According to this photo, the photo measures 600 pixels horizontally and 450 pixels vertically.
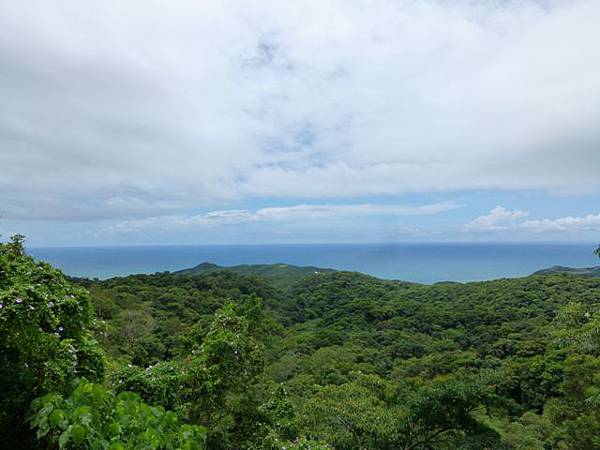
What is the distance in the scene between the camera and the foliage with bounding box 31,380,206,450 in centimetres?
225

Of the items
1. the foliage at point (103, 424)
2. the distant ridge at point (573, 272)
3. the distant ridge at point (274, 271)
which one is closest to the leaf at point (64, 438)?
the foliage at point (103, 424)

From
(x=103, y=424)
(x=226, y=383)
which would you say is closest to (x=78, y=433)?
(x=103, y=424)

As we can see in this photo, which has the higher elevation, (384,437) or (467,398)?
(467,398)

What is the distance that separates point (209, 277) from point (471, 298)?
38.8 m

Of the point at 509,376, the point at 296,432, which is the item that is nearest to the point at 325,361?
the point at 509,376

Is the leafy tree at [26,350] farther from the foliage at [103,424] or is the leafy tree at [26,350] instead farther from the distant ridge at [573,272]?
the distant ridge at [573,272]

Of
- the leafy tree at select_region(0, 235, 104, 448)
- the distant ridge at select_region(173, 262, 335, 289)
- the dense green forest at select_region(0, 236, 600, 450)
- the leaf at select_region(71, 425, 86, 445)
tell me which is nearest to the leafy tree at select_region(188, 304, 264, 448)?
the dense green forest at select_region(0, 236, 600, 450)

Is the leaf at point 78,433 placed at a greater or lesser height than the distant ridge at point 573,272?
greater

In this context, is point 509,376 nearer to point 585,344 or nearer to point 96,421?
point 585,344

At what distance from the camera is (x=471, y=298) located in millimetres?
55469

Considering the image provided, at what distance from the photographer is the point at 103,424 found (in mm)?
2498

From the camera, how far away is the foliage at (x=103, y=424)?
→ 2.25m

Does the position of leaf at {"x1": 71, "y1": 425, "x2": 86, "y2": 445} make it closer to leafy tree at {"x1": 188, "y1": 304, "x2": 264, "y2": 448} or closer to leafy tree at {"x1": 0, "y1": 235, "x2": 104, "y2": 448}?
→ leafy tree at {"x1": 0, "y1": 235, "x2": 104, "y2": 448}

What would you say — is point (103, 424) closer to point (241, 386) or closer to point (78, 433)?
point (78, 433)
